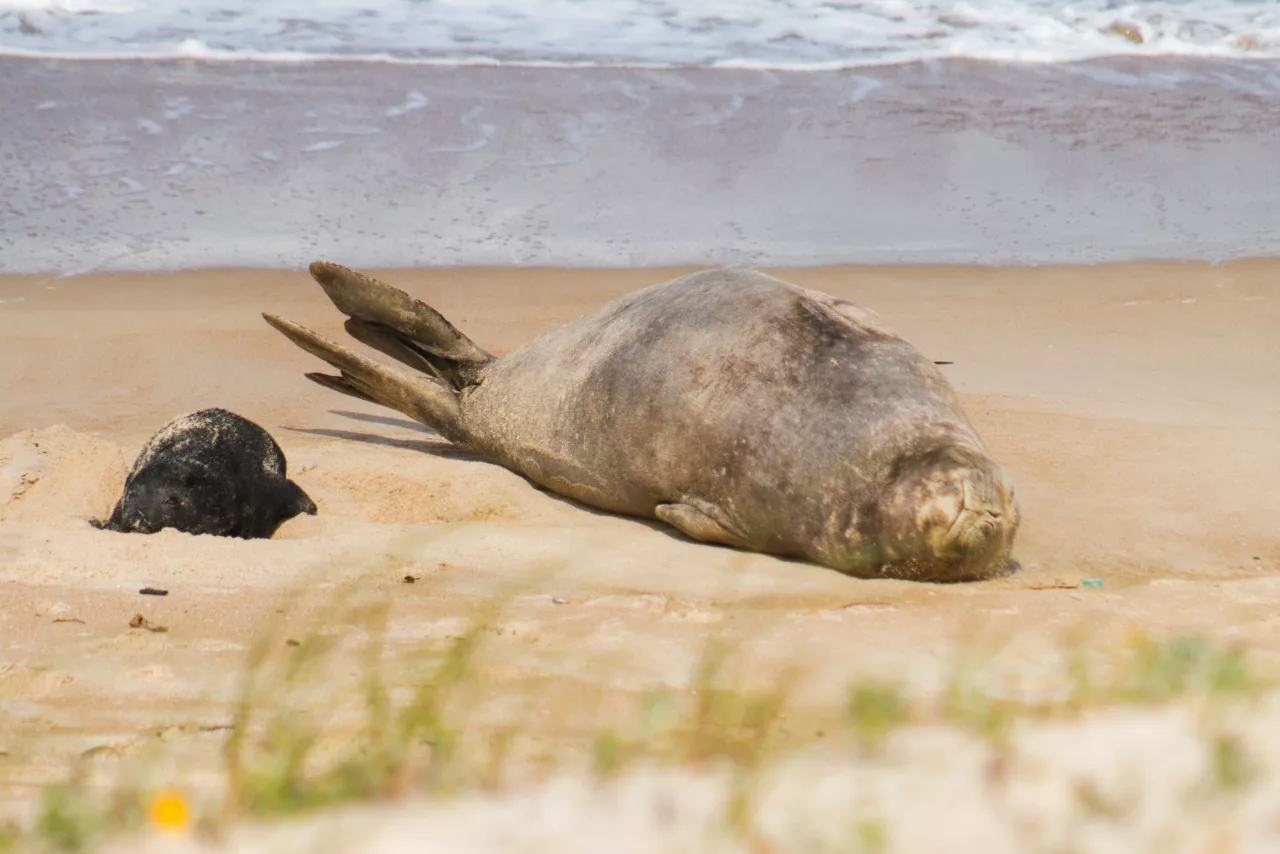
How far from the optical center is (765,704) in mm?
2195

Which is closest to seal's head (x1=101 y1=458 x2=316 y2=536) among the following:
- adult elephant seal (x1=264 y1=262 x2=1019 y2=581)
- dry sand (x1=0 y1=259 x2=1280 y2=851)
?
dry sand (x1=0 y1=259 x2=1280 y2=851)

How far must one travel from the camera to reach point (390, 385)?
5477 millimetres

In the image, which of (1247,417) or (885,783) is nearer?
(885,783)

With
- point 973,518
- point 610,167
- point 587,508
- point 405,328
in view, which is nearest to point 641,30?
point 610,167

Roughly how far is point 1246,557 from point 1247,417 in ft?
5.72

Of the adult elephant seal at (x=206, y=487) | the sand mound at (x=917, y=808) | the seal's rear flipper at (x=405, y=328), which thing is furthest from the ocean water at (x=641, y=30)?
the sand mound at (x=917, y=808)

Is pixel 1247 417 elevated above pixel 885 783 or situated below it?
below

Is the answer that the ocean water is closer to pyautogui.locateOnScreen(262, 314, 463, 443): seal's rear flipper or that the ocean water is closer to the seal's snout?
pyautogui.locateOnScreen(262, 314, 463, 443): seal's rear flipper

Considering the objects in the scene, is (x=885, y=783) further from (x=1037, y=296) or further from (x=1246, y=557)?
(x=1037, y=296)

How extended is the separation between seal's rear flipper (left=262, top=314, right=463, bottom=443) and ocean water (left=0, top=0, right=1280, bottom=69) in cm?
793

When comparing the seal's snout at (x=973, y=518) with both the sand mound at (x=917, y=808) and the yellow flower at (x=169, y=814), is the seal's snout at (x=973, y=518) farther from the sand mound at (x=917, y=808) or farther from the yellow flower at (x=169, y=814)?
the yellow flower at (x=169, y=814)

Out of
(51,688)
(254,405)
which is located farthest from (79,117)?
(51,688)

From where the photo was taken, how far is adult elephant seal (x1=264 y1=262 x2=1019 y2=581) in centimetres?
381

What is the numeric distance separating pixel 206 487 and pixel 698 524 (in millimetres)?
1470
